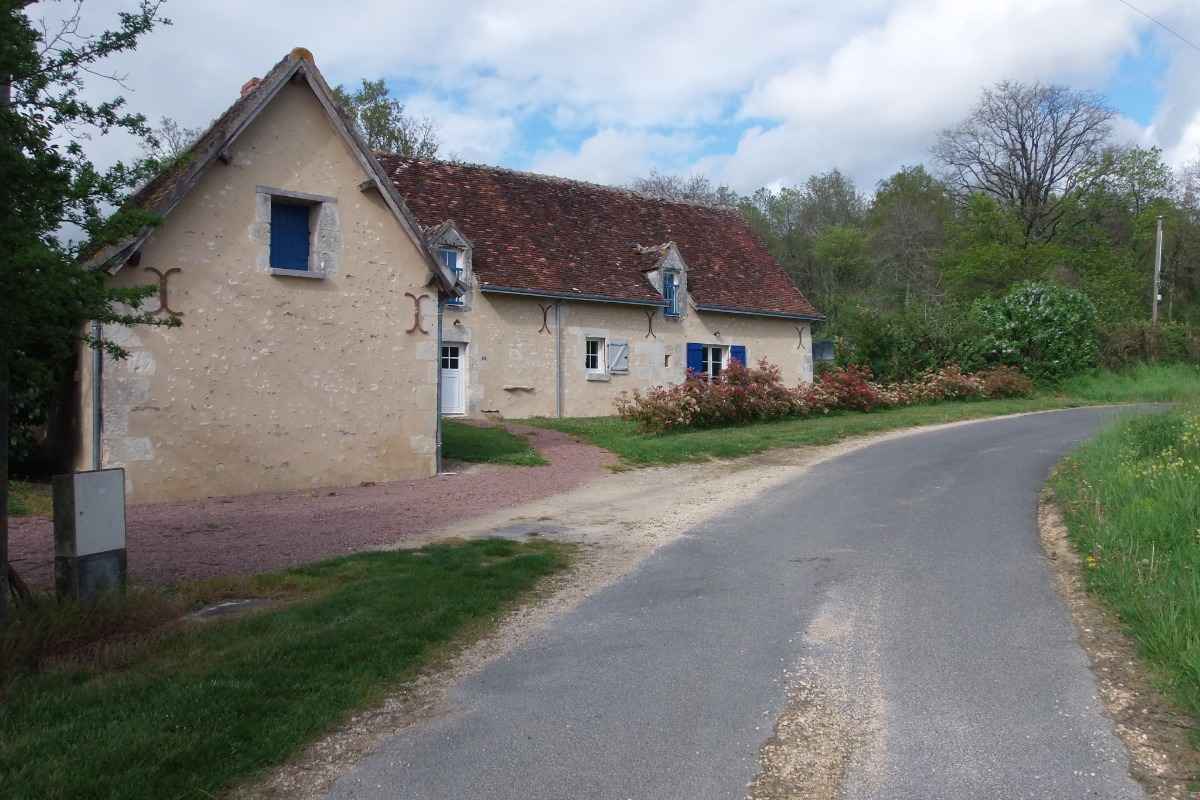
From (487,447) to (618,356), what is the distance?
28.0 ft

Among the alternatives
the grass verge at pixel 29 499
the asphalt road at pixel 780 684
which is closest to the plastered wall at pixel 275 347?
the grass verge at pixel 29 499

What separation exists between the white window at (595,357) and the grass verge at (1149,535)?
13877 mm

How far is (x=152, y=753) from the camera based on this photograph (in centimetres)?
411

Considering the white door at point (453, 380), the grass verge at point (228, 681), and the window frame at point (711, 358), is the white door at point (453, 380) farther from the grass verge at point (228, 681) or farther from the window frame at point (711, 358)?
the grass verge at point (228, 681)

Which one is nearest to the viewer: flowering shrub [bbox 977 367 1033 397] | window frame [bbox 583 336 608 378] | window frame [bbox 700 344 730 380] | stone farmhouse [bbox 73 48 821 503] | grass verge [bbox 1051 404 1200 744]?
grass verge [bbox 1051 404 1200 744]

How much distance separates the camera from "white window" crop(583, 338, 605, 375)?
2445 centimetres

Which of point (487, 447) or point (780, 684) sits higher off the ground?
point (487, 447)

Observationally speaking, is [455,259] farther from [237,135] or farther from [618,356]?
[237,135]

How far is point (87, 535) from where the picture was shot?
6.13 meters

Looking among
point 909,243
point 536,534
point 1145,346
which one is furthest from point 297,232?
point 909,243

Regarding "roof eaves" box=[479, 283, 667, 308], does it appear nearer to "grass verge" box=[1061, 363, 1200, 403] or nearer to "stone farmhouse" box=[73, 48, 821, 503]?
"stone farmhouse" box=[73, 48, 821, 503]

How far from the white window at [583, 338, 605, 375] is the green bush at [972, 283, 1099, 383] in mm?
14155

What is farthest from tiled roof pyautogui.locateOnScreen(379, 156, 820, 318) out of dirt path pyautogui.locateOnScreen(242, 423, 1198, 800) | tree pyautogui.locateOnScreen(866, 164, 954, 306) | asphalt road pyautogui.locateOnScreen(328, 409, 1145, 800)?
tree pyautogui.locateOnScreen(866, 164, 954, 306)

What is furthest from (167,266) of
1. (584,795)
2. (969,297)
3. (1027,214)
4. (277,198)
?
(1027,214)
